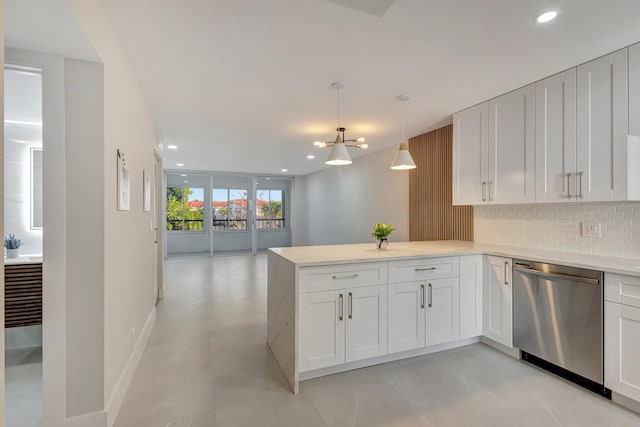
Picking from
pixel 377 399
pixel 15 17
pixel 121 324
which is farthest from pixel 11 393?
pixel 377 399

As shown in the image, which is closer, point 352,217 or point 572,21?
point 572,21

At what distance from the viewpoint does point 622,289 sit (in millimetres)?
2029

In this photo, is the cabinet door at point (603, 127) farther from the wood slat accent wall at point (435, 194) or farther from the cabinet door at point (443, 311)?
the wood slat accent wall at point (435, 194)

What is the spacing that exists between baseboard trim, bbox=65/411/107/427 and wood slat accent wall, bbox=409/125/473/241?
388 cm

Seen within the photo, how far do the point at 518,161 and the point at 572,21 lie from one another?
1.28m

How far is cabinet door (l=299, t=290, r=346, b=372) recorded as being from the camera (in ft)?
7.43

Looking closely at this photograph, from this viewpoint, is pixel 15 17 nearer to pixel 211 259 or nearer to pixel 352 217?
pixel 352 217

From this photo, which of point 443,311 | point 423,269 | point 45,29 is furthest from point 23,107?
point 443,311

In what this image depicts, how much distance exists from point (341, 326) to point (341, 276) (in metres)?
0.41

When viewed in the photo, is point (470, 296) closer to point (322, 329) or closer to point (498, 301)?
point (498, 301)

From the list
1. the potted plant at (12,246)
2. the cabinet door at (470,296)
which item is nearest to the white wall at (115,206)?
the potted plant at (12,246)

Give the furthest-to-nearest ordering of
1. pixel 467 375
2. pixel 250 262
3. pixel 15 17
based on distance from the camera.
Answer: pixel 250 262
pixel 467 375
pixel 15 17

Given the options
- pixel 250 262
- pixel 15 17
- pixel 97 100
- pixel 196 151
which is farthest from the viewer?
pixel 250 262

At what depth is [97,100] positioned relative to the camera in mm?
1760
